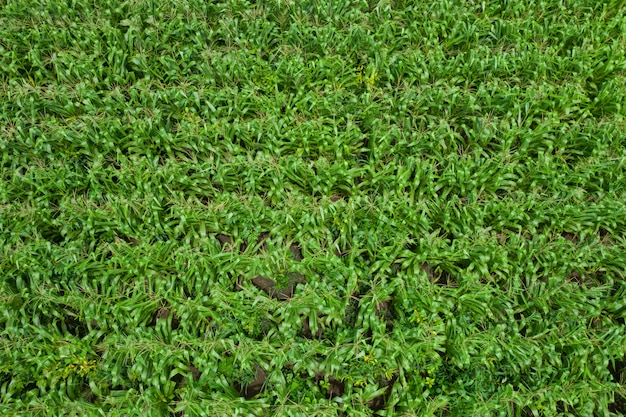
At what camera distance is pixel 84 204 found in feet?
10.6

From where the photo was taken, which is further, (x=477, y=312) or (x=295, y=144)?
(x=295, y=144)

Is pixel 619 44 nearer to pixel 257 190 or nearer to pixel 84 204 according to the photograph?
pixel 257 190

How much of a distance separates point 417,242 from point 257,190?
1.19 metres

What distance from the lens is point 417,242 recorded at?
3197 millimetres

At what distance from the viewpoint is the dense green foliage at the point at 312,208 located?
110 inches

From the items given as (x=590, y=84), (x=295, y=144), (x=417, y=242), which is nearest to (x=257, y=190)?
(x=295, y=144)

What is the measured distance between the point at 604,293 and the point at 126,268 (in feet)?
10.2

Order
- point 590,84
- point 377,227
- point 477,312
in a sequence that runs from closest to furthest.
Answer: point 477,312 < point 377,227 < point 590,84

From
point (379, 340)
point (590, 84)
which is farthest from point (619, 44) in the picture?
point (379, 340)

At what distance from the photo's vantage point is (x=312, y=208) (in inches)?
128

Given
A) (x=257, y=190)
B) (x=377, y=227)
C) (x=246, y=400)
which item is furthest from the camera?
(x=257, y=190)

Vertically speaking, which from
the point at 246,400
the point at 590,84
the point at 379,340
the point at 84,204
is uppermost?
the point at 590,84

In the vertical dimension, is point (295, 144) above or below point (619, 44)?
below

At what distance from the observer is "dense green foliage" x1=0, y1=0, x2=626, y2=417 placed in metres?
2.79
